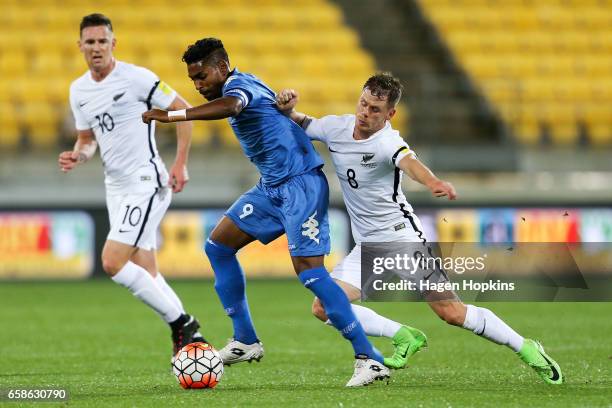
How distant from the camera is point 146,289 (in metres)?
7.72

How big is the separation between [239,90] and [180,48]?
1268 centimetres

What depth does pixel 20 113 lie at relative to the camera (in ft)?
53.5

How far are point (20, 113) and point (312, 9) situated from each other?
6.01 m

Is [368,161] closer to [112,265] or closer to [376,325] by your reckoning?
[376,325]

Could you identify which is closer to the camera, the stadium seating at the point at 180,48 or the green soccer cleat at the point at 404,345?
the green soccer cleat at the point at 404,345

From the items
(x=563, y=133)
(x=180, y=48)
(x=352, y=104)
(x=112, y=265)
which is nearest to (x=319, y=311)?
(x=112, y=265)

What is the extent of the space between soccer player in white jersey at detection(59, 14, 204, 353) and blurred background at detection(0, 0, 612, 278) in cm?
Answer: 564

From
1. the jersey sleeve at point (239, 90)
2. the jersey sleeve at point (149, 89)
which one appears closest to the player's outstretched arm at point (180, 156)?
the jersey sleeve at point (149, 89)

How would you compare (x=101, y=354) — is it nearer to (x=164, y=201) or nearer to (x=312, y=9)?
(x=164, y=201)

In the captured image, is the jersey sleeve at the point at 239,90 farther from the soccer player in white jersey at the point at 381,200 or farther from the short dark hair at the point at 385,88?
the short dark hair at the point at 385,88

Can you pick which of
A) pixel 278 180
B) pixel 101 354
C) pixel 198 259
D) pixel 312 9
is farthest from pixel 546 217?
pixel 278 180

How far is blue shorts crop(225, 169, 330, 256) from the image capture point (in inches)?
259

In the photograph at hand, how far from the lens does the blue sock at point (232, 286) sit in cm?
710

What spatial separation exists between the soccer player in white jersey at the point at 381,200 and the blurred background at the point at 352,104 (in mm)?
6050
